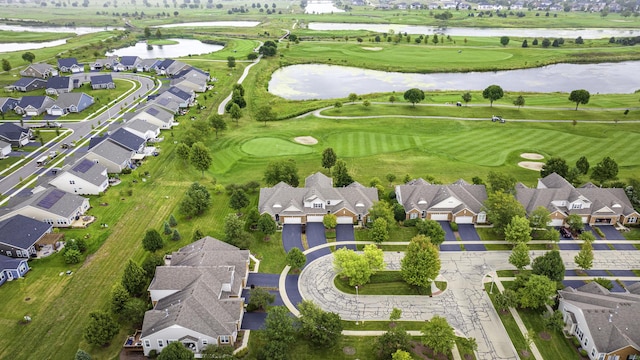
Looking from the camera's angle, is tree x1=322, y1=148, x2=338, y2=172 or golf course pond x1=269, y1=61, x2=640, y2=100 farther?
golf course pond x1=269, y1=61, x2=640, y2=100

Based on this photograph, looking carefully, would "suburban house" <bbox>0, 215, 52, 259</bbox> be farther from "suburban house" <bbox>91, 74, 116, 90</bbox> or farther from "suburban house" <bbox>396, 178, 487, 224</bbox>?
"suburban house" <bbox>91, 74, 116, 90</bbox>

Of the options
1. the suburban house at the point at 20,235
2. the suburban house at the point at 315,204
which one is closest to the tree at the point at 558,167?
the suburban house at the point at 315,204

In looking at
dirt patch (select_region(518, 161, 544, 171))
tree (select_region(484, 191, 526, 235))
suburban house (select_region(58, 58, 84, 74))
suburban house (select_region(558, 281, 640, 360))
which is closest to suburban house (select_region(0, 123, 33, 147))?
suburban house (select_region(58, 58, 84, 74))

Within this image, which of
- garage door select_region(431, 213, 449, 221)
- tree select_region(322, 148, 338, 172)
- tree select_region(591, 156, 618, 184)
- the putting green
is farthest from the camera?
the putting green

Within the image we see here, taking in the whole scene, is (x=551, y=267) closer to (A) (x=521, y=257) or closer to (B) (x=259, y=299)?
(A) (x=521, y=257)

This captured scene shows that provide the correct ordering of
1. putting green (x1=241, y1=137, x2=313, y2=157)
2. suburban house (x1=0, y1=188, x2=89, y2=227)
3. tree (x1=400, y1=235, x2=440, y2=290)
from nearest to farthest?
tree (x1=400, y1=235, x2=440, y2=290), suburban house (x1=0, y1=188, x2=89, y2=227), putting green (x1=241, y1=137, x2=313, y2=157)

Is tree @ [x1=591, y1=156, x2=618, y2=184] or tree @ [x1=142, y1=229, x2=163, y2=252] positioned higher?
tree @ [x1=591, y1=156, x2=618, y2=184]
